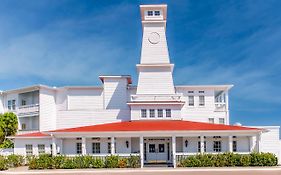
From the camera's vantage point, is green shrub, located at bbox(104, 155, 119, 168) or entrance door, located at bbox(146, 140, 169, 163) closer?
green shrub, located at bbox(104, 155, 119, 168)

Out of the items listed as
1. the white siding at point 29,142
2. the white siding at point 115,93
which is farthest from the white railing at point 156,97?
the white siding at point 29,142

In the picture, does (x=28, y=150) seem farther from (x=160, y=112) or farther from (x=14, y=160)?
(x=160, y=112)

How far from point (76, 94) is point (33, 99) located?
543 centimetres

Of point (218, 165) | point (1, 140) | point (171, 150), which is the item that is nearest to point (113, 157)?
point (171, 150)

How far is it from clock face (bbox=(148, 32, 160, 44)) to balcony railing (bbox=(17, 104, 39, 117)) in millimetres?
14132

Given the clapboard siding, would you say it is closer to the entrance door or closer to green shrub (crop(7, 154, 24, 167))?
the entrance door

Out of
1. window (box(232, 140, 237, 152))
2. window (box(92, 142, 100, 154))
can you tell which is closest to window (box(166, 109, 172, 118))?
window (box(232, 140, 237, 152))

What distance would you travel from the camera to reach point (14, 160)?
31.4 meters

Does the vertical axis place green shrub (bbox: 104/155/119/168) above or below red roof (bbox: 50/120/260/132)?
below

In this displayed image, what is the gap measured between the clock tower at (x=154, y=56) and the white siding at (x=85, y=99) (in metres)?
6.11

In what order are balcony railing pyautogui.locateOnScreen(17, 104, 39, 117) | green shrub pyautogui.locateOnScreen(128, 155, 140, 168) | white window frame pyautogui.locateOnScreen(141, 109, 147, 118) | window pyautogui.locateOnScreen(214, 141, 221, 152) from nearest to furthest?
1. green shrub pyautogui.locateOnScreen(128, 155, 140, 168)
2. window pyautogui.locateOnScreen(214, 141, 221, 152)
3. white window frame pyautogui.locateOnScreen(141, 109, 147, 118)
4. balcony railing pyautogui.locateOnScreen(17, 104, 39, 117)

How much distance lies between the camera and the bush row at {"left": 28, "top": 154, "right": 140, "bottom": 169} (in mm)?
28562

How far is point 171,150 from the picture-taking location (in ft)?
104

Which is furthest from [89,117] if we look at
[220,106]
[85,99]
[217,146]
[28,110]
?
[220,106]
